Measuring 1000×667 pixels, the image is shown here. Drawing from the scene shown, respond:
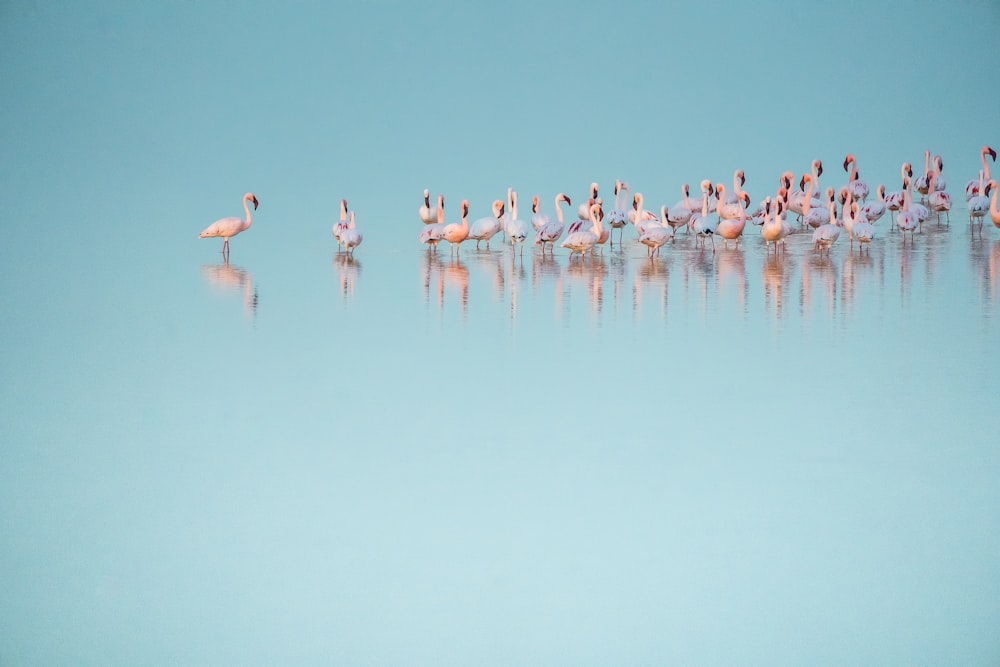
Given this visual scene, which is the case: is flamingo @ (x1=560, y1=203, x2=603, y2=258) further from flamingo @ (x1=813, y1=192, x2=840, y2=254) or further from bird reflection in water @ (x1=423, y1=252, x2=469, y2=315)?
flamingo @ (x1=813, y1=192, x2=840, y2=254)

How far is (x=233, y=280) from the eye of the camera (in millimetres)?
9375

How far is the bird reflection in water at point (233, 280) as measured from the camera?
8.33 meters

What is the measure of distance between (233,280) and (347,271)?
36.4 inches

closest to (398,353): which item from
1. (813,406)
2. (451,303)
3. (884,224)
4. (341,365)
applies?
(341,365)

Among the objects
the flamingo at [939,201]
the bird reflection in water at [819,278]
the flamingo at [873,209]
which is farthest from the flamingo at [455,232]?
the flamingo at [939,201]

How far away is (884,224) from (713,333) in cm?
679

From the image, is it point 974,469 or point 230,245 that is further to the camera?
point 230,245

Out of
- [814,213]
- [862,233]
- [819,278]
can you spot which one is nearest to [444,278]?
[819,278]

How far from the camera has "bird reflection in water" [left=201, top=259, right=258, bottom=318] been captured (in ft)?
27.3

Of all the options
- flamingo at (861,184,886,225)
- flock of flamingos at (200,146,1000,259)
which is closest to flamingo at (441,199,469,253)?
flock of flamingos at (200,146,1000,259)

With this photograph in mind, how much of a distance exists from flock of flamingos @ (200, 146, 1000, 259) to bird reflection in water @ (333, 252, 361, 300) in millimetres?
158

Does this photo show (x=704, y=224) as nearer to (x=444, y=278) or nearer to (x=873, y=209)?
(x=873, y=209)

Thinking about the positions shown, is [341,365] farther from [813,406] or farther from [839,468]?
[839,468]

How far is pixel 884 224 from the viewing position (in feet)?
43.4
